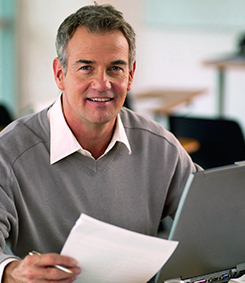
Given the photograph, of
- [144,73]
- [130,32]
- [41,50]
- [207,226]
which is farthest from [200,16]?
[207,226]

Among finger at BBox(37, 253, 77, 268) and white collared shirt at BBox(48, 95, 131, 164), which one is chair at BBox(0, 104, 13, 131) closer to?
white collared shirt at BBox(48, 95, 131, 164)

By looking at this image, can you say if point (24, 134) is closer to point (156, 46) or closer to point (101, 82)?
point (101, 82)

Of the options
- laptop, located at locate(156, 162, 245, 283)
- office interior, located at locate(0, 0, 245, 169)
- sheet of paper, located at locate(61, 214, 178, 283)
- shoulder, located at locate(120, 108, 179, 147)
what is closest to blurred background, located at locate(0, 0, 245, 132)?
office interior, located at locate(0, 0, 245, 169)

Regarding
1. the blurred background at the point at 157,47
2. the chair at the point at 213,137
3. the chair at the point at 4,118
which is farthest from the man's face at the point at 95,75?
the blurred background at the point at 157,47

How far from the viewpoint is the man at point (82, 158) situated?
1.32m

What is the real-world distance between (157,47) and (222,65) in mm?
1686

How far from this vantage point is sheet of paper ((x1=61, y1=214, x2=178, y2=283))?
3.05 ft

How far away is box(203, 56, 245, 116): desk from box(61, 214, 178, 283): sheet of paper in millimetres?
4101

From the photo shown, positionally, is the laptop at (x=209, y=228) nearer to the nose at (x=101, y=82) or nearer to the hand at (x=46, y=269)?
the hand at (x=46, y=269)

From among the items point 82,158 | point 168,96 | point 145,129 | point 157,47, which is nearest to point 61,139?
point 82,158

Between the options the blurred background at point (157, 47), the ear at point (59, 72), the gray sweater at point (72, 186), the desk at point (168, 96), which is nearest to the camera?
the gray sweater at point (72, 186)

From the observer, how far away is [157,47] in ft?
21.2

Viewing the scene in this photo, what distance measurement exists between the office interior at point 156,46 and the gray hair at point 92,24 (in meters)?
3.96

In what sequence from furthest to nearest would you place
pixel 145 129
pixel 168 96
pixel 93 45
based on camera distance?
pixel 168 96
pixel 145 129
pixel 93 45
